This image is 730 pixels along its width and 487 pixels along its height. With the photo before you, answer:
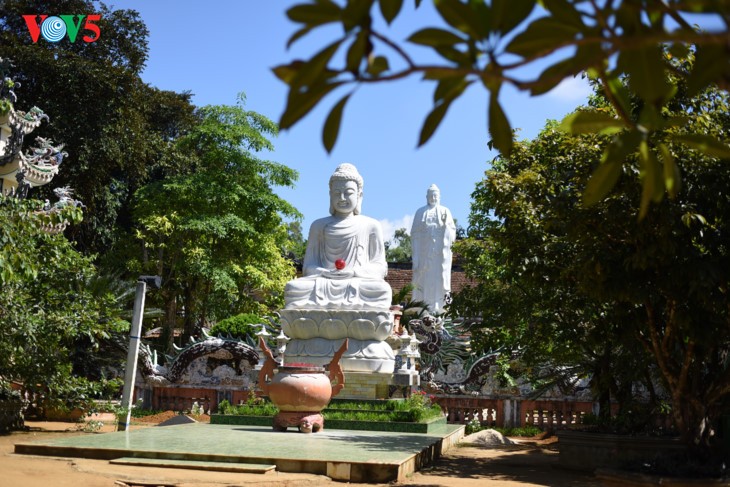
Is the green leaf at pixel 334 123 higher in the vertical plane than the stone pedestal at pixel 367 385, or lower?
higher

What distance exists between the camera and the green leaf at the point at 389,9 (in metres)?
1.97

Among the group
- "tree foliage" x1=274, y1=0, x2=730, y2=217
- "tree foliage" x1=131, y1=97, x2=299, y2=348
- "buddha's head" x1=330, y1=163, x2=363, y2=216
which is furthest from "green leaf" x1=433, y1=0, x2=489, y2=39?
"tree foliage" x1=131, y1=97, x2=299, y2=348

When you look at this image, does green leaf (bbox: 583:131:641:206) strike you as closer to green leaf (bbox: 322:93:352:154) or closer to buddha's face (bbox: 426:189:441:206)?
green leaf (bbox: 322:93:352:154)

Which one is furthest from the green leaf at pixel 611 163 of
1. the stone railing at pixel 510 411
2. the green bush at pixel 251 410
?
the stone railing at pixel 510 411

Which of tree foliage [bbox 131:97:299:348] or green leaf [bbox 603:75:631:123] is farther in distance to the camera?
tree foliage [bbox 131:97:299:348]

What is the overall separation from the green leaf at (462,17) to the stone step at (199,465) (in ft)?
21.9

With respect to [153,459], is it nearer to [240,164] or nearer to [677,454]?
[677,454]

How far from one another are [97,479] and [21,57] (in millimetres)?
19189

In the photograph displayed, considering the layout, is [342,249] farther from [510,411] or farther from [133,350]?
[133,350]

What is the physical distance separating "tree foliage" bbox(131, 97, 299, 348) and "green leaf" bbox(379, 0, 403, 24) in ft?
72.1

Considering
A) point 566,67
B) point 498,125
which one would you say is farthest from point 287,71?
point 566,67

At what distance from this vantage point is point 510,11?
1887 mm

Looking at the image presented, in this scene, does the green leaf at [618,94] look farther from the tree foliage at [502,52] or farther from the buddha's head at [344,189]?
the buddha's head at [344,189]

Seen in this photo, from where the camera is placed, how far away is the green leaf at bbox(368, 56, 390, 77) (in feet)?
6.49
